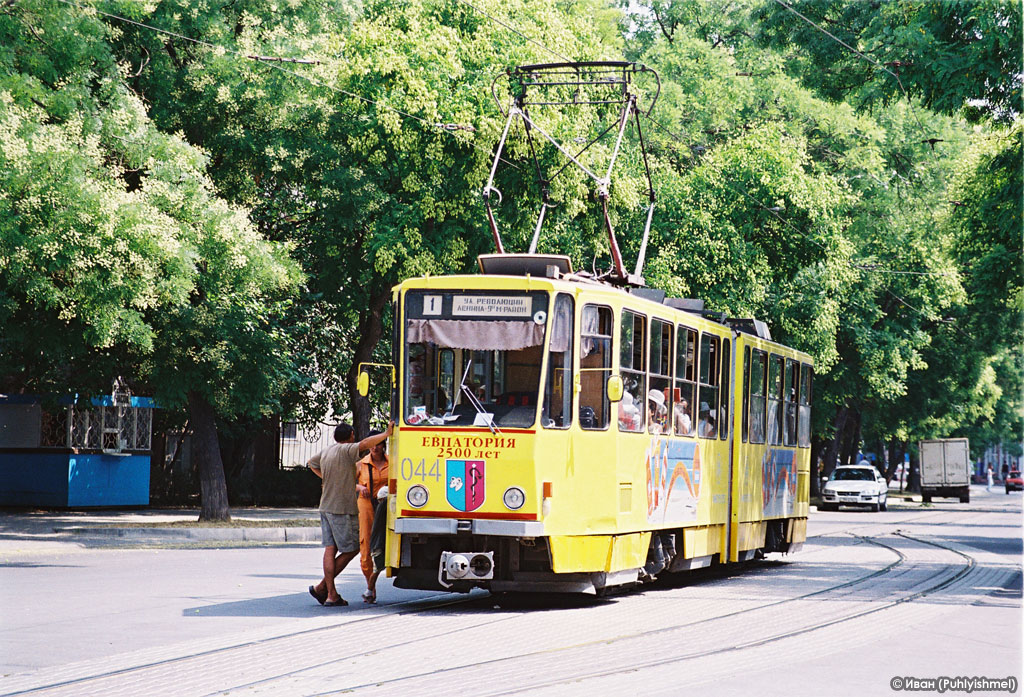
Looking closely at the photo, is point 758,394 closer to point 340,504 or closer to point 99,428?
point 340,504

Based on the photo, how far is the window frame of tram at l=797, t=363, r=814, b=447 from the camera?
21.8 metres

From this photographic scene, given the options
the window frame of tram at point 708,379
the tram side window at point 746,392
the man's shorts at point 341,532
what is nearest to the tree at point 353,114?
the tram side window at point 746,392

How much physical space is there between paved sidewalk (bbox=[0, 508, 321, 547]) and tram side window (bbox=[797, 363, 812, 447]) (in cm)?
928

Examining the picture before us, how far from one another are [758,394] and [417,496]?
7.34 m

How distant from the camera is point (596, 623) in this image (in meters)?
12.5

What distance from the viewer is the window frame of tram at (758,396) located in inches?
746

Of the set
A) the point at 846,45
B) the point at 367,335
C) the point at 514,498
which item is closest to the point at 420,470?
the point at 514,498

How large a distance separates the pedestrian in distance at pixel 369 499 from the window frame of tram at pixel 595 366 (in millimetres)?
2074

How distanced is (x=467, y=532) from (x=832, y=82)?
45.7ft

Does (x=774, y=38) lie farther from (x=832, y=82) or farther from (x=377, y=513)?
(x=377, y=513)

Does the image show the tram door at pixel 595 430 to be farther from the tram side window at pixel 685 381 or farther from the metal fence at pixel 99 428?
the metal fence at pixel 99 428

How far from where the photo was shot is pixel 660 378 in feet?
50.6

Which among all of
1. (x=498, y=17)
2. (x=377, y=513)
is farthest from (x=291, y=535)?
(x=377, y=513)

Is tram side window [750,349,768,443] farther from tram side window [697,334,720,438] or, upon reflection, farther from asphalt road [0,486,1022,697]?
asphalt road [0,486,1022,697]
